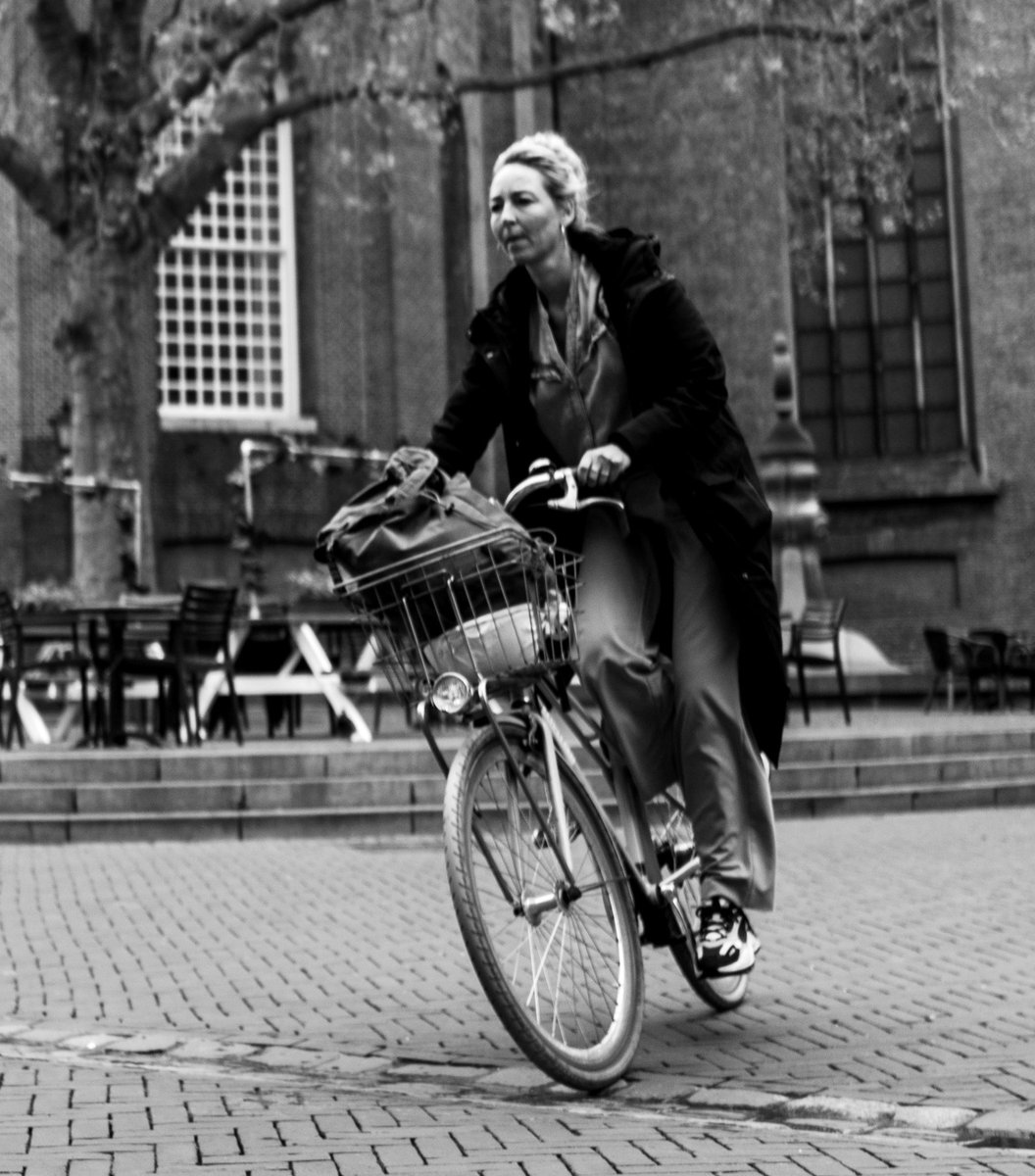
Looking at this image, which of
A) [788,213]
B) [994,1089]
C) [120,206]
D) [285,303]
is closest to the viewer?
[994,1089]

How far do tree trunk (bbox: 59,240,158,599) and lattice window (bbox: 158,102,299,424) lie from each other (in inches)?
327

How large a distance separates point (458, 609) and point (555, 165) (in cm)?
106

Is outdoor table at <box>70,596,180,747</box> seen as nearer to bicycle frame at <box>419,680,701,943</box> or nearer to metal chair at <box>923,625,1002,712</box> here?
bicycle frame at <box>419,680,701,943</box>

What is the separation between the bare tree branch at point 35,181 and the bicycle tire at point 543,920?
15.2 meters

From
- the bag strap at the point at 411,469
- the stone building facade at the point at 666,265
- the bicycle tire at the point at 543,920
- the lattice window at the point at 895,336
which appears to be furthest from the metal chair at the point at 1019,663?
the bag strap at the point at 411,469

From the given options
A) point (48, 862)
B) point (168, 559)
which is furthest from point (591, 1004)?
point (168, 559)

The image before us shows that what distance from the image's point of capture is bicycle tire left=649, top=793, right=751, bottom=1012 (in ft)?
15.5

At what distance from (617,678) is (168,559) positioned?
22.0 m

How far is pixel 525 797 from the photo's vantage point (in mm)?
4387

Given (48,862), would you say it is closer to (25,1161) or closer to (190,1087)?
(190,1087)

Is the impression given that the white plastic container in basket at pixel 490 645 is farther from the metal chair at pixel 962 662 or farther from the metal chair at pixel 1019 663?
the metal chair at pixel 1019 663

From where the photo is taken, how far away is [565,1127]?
155 inches

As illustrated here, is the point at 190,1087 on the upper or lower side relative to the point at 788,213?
lower

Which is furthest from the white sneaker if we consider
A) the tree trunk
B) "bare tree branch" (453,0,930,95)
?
"bare tree branch" (453,0,930,95)
